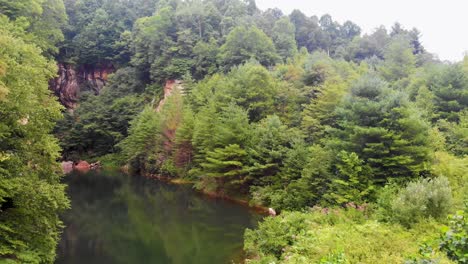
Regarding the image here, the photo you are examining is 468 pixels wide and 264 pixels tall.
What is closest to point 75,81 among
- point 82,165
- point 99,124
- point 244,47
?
point 99,124

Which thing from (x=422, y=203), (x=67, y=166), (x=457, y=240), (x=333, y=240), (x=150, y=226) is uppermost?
(x=457, y=240)

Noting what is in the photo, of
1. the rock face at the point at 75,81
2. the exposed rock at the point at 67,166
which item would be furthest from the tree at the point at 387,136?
the rock face at the point at 75,81

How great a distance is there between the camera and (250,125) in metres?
31.1

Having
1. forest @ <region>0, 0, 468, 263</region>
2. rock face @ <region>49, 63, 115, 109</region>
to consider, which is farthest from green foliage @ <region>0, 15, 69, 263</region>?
rock face @ <region>49, 63, 115, 109</region>

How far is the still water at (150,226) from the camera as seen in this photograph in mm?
16984

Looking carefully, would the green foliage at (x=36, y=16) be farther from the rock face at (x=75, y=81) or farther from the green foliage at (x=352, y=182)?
the green foliage at (x=352, y=182)

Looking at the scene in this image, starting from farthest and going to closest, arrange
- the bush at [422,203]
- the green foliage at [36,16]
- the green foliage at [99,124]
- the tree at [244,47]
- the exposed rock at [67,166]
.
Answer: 1. the green foliage at [99,124]
2. the exposed rock at [67,166]
3. the tree at [244,47]
4. the green foliage at [36,16]
5. the bush at [422,203]

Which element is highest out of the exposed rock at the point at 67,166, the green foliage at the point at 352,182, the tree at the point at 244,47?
the tree at the point at 244,47

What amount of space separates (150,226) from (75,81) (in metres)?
46.2

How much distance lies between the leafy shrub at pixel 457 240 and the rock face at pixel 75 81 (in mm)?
60928

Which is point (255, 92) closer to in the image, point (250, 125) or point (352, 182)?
point (250, 125)

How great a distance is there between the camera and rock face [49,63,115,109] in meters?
59.3

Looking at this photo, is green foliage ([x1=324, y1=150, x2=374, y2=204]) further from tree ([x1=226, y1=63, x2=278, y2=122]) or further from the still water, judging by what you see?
tree ([x1=226, y1=63, x2=278, y2=122])

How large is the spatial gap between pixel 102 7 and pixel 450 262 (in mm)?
69846
